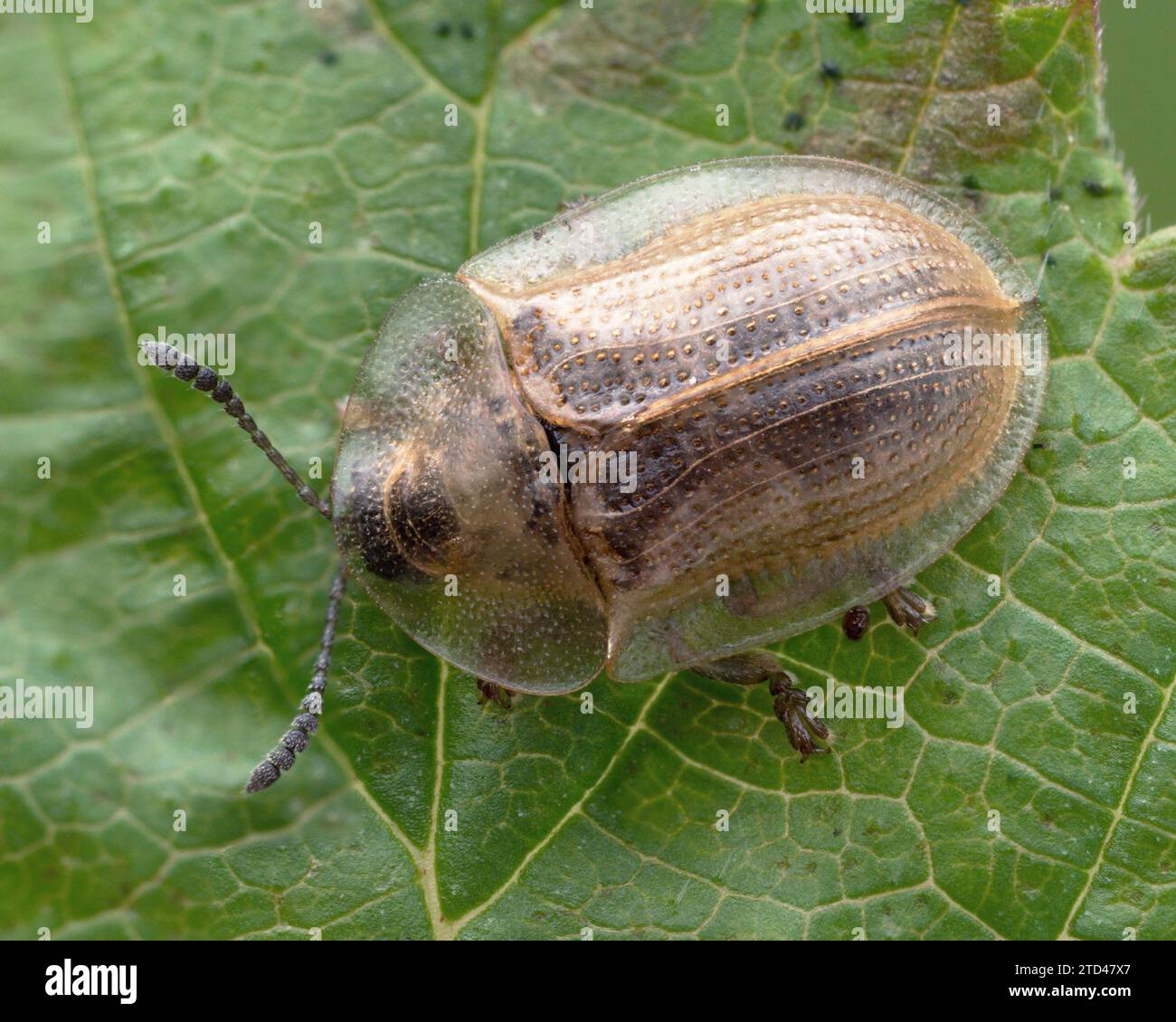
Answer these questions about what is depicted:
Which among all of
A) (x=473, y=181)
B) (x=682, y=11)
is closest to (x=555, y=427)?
(x=473, y=181)

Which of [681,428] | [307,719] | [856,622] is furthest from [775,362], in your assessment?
[307,719]

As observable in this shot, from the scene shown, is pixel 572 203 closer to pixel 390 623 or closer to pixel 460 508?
pixel 460 508

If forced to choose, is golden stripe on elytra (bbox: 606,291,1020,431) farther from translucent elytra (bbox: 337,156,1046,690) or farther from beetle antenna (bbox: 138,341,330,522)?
beetle antenna (bbox: 138,341,330,522)

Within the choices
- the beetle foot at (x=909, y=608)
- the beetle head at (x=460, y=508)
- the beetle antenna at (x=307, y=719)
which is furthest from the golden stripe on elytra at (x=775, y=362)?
the beetle antenna at (x=307, y=719)

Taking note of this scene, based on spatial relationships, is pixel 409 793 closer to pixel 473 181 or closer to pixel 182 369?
pixel 182 369

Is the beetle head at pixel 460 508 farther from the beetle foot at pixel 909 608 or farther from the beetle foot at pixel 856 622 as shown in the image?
the beetle foot at pixel 909 608
